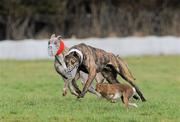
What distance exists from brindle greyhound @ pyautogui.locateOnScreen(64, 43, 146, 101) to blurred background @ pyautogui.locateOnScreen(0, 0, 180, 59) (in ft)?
89.8

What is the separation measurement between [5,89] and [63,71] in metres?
6.76

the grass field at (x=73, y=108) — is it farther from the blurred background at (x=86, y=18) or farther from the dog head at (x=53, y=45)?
the blurred background at (x=86, y=18)

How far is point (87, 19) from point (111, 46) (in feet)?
33.1

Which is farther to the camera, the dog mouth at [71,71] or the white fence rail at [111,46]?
the white fence rail at [111,46]

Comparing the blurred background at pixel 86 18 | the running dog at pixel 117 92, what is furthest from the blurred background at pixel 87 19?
the running dog at pixel 117 92

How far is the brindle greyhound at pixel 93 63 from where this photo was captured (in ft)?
44.2

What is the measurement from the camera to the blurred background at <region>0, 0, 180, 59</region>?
146ft

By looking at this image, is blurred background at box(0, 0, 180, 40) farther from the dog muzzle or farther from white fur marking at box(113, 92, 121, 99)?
white fur marking at box(113, 92, 121, 99)

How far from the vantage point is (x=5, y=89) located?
2077 cm

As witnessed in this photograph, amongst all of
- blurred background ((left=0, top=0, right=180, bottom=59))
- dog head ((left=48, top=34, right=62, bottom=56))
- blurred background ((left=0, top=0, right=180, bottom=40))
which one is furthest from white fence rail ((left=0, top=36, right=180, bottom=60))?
dog head ((left=48, top=34, right=62, bottom=56))

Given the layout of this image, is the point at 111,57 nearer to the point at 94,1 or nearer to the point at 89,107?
the point at 89,107

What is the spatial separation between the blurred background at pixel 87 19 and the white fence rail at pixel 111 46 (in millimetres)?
4724

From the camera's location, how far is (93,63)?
1380cm

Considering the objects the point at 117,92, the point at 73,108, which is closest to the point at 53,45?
the point at 73,108
